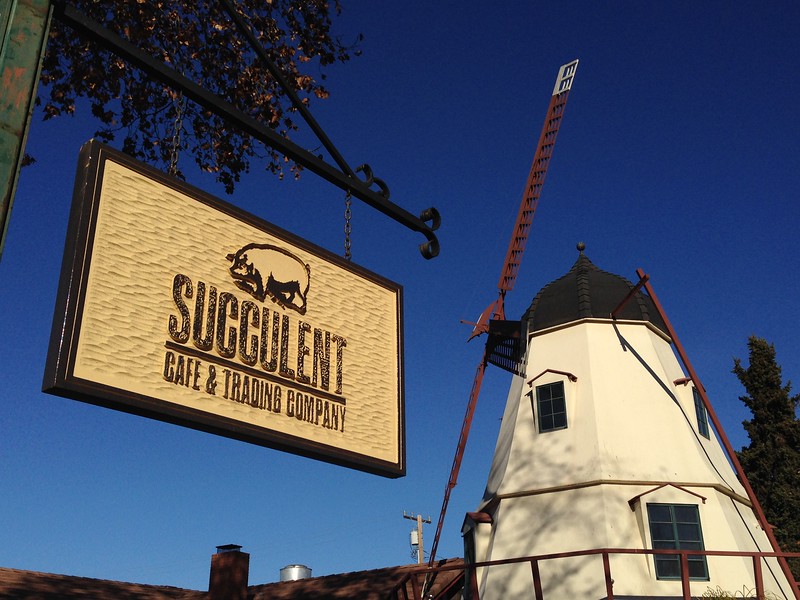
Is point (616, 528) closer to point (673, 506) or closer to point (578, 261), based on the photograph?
point (673, 506)

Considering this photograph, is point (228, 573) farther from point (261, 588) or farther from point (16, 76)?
point (16, 76)

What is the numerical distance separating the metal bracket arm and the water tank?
2310cm

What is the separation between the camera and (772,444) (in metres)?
25.0

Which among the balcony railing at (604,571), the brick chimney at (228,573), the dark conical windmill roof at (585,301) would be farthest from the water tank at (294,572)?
the dark conical windmill roof at (585,301)

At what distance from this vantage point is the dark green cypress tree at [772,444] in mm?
23625

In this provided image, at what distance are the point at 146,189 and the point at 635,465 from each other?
17.2 m

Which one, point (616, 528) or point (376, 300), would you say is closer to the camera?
point (376, 300)

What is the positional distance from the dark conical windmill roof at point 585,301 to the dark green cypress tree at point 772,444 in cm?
604

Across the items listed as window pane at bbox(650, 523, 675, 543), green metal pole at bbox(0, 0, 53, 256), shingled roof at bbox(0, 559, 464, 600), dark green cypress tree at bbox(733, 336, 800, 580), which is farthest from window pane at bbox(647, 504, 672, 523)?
green metal pole at bbox(0, 0, 53, 256)

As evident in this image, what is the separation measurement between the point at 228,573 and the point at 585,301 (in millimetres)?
11000

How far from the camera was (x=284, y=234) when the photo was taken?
3.03m

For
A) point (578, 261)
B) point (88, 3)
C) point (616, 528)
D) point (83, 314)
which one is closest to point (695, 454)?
point (616, 528)

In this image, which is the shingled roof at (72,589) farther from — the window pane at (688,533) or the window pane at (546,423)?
the window pane at (688,533)

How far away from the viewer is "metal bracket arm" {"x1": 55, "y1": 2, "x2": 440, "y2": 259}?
254 centimetres
